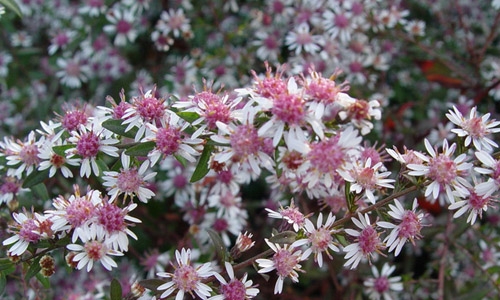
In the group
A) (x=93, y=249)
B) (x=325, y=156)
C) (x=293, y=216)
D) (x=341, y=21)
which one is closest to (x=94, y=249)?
(x=93, y=249)

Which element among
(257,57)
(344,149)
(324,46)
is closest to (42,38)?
(257,57)

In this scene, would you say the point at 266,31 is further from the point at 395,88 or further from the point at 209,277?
the point at 209,277

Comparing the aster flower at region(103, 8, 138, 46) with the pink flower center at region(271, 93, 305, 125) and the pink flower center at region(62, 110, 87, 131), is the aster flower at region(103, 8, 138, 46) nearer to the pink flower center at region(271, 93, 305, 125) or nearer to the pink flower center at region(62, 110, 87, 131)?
the pink flower center at region(62, 110, 87, 131)

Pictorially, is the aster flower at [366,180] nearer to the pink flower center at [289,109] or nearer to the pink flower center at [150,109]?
the pink flower center at [289,109]

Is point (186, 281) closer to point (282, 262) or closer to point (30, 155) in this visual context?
point (282, 262)

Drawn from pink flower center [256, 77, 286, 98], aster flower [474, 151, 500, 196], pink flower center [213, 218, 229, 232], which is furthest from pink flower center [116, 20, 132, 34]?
aster flower [474, 151, 500, 196]

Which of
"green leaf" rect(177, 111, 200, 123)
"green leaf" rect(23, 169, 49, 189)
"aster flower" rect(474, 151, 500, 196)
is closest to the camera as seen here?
"aster flower" rect(474, 151, 500, 196)

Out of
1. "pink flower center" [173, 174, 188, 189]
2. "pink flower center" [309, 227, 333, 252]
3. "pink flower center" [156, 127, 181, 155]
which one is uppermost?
"pink flower center" [156, 127, 181, 155]
